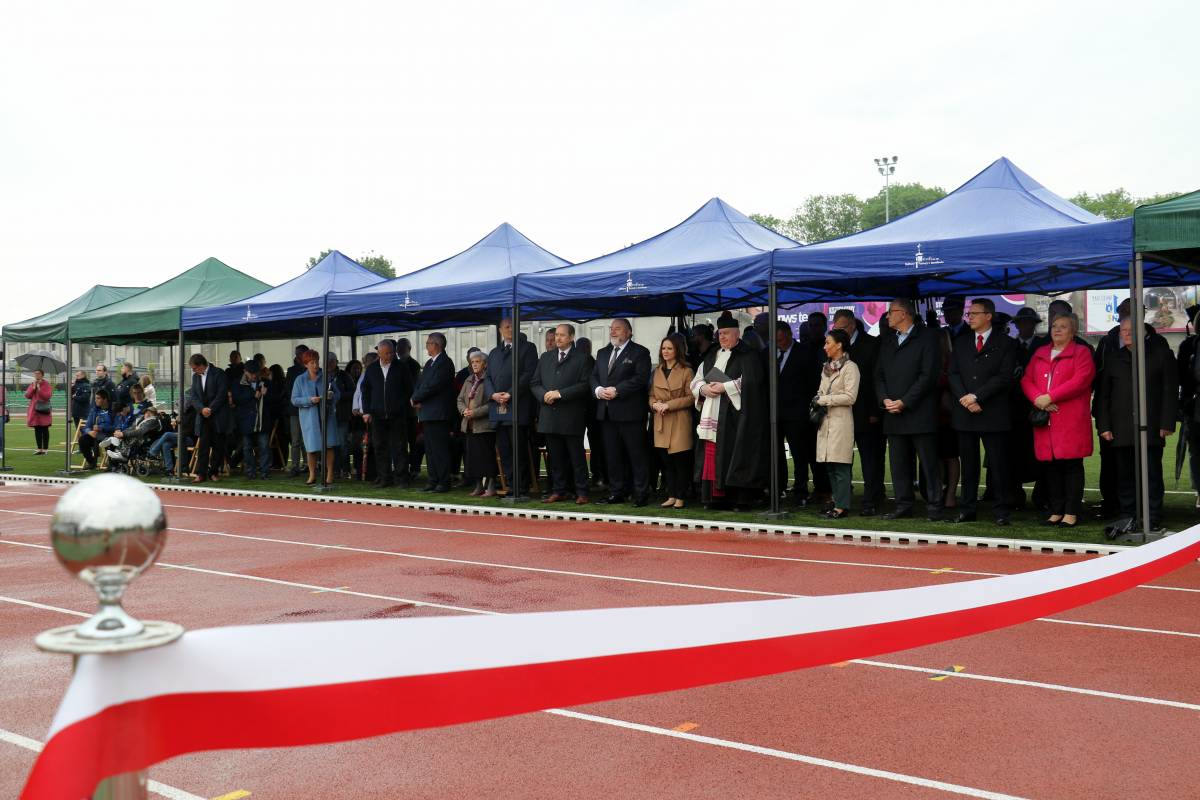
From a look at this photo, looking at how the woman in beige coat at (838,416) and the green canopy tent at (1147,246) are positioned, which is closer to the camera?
the green canopy tent at (1147,246)

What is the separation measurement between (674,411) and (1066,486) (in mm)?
4213

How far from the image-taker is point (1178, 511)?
11.2 m

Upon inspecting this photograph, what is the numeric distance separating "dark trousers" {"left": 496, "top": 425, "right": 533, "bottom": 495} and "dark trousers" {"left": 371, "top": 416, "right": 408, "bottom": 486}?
1856 millimetres

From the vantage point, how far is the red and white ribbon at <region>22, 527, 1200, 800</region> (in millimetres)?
1218

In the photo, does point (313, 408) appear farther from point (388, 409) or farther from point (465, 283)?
point (465, 283)

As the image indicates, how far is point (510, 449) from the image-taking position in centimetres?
1405

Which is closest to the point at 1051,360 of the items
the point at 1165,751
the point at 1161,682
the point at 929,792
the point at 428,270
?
the point at 1161,682

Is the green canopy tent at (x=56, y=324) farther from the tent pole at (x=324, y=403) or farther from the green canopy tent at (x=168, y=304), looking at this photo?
the tent pole at (x=324, y=403)

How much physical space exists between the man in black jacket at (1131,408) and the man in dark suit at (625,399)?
492 centimetres

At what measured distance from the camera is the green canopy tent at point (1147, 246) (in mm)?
8477

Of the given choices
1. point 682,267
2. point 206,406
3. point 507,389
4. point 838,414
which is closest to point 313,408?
point 206,406

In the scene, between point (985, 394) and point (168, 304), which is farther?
point (168, 304)

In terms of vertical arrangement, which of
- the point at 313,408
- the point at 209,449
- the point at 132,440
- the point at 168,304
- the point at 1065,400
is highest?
the point at 168,304

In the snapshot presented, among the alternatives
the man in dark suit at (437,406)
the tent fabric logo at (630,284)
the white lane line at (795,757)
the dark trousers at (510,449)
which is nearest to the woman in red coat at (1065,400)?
the tent fabric logo at (630,284)
